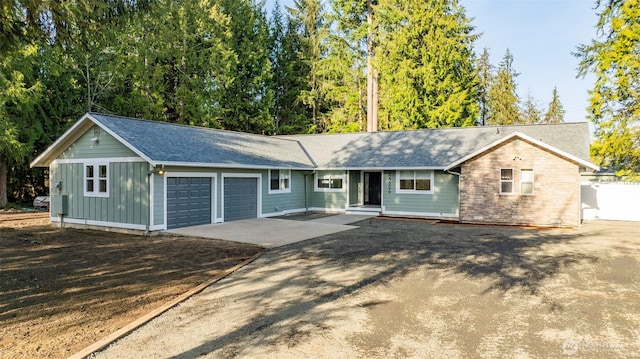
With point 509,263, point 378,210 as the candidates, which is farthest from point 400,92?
point 509,263

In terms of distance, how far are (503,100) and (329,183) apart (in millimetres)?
27155

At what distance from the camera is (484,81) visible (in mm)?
41750

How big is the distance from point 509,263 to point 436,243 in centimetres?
280

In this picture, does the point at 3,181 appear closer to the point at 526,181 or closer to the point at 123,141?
the point at 123,141

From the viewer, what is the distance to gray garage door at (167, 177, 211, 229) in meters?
13.7

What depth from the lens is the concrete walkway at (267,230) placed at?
12.0m

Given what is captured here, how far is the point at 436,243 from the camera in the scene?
11750mm

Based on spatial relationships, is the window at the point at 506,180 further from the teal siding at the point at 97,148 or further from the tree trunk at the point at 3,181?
the tree trunk at the point at 3,181

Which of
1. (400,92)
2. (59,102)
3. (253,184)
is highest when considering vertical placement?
(400,92)

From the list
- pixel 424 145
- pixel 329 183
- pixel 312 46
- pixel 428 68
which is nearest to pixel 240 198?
pixel 329 183

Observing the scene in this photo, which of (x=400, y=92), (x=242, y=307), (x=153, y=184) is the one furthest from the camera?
(x=400, y=92)

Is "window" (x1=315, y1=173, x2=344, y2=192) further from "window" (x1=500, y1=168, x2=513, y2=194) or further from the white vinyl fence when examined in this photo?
the white vinyl fence

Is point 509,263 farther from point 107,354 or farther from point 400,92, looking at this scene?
point 400,92

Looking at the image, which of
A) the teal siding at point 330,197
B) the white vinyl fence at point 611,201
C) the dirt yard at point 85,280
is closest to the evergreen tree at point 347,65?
the teal siding at point 330,197
